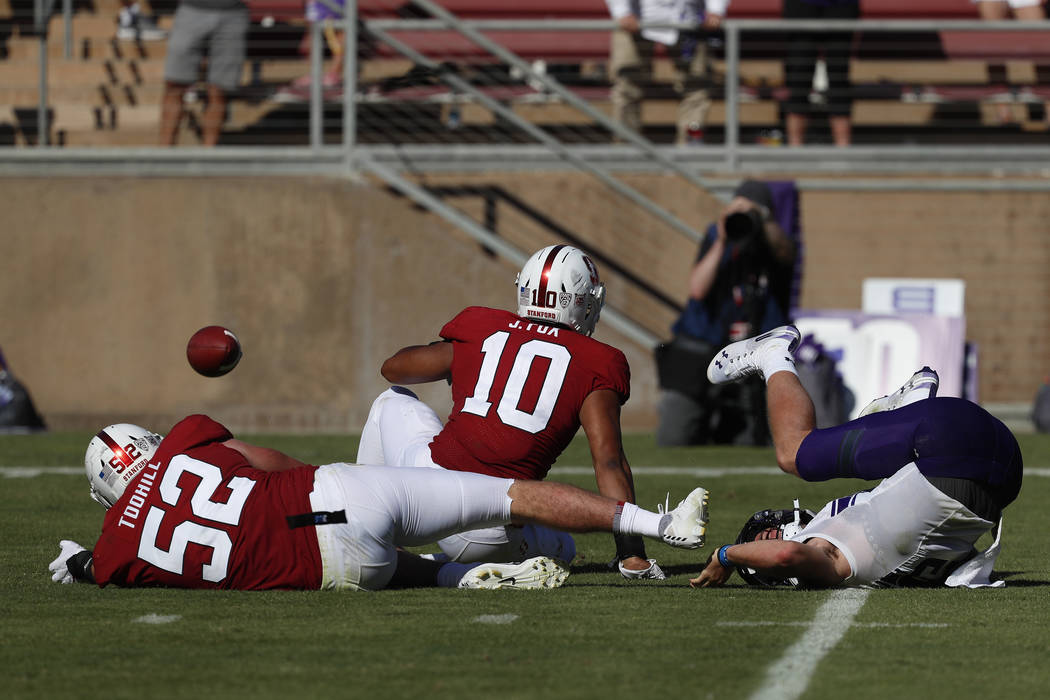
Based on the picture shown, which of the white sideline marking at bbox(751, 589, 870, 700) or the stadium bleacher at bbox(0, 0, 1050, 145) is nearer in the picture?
the white sideline marking at bbox(751, 589, 870, 700)

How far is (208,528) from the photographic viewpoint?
201 inches

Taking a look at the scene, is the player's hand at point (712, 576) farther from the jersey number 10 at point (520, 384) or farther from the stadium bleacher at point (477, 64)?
the stadium bleacher at point (477, 64)

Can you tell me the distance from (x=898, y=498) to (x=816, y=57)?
336 inches

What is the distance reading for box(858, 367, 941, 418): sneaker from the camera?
560 centimetres

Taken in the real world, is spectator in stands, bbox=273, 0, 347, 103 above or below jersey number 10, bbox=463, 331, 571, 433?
above

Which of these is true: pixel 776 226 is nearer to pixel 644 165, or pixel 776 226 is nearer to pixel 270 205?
pixel 644 165

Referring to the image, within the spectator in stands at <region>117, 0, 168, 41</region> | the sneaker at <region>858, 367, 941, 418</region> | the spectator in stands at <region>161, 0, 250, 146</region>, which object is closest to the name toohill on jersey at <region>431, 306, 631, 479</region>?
the sneaker at <region>858, 367, 941, 418</region>

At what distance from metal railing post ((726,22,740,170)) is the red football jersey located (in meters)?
8.29

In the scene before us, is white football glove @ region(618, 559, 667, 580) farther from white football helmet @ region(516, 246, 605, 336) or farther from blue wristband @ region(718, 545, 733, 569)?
white football helmet @ region(516, 246, 605, 336)

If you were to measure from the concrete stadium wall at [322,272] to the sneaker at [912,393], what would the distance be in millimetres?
6851

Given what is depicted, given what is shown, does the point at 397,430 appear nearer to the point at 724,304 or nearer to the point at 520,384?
the point at 520,384

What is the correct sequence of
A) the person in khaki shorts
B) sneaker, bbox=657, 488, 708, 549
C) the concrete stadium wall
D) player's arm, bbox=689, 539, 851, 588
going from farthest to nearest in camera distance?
the person in khaki shorts
the concrete stadium wall
player's arm, bbox=689, 539, 851, 588
sneaker, bbox=657, 488, 708, 549

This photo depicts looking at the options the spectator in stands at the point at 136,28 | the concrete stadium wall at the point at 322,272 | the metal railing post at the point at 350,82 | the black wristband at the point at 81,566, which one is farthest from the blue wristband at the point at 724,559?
the spectator in stands at the point at 136,28

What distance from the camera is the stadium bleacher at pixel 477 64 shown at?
1395cm
